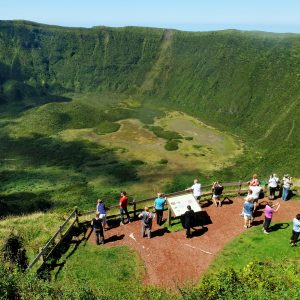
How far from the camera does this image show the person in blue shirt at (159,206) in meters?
21.7

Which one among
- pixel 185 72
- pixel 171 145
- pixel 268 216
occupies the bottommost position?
pixel 171 145

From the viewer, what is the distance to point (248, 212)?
2078 cm

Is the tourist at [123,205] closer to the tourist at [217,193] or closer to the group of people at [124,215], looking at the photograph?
the group of people at [124,215]

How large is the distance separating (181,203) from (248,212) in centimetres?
384

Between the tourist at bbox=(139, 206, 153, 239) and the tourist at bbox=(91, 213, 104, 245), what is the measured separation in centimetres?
220

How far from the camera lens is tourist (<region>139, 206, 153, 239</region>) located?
20.1m

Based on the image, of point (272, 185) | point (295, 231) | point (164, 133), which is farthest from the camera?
point (164, 133)

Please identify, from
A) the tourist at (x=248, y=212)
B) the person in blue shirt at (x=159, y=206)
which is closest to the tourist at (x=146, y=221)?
the person in blue shirt at (x=159, y=206)

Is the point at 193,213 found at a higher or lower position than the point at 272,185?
lower

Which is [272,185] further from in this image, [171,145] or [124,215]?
[171,145]

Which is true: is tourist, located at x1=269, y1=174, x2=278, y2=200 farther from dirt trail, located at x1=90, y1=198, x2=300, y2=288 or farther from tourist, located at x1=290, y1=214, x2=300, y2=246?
tourist, located at x1=290, y1=214, x2=300, y2=246

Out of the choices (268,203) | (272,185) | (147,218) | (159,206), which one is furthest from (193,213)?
(272,185)

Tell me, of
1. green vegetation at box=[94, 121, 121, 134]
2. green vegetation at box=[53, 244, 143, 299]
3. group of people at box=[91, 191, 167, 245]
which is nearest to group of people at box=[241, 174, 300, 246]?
group of people at box=[91, 191, 167, 245]

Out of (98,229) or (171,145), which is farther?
(171,145)
